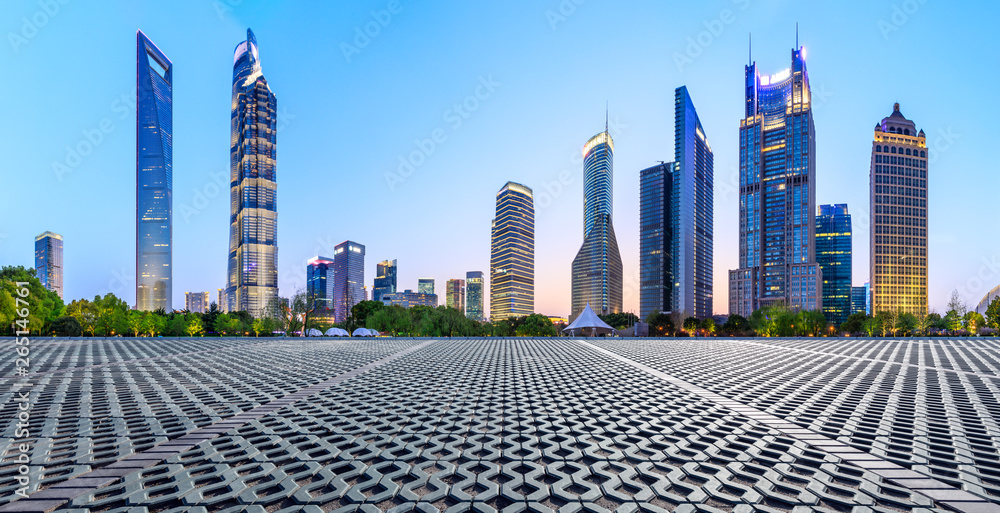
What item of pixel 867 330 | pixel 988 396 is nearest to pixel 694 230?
pixel 867 330

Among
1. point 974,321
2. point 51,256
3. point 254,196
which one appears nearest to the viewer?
point 974,321

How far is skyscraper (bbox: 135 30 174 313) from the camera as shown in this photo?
106m

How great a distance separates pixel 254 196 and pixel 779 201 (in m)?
185

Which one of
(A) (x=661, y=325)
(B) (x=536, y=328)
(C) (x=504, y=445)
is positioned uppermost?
(C) (x=504, y=445)

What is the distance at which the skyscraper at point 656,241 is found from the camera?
150 meters

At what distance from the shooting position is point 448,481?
3.20 m

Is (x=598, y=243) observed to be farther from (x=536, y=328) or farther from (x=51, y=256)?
(x=51, y=256)

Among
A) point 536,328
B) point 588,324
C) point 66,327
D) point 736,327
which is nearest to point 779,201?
point 736,327

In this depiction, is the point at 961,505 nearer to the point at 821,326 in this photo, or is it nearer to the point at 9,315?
the point at 9,315

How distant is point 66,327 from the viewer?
2950 centimetres

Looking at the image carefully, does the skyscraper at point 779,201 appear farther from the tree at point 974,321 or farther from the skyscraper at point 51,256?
the skyscraper at point 51,256

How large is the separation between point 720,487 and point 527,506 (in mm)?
1527

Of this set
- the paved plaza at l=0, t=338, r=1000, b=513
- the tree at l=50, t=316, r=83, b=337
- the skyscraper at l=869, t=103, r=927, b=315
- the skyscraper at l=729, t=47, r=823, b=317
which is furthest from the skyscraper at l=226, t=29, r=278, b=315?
the skyscraper at l=869, t=103, r=927, b=315

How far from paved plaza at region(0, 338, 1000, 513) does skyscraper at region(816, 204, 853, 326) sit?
160m
